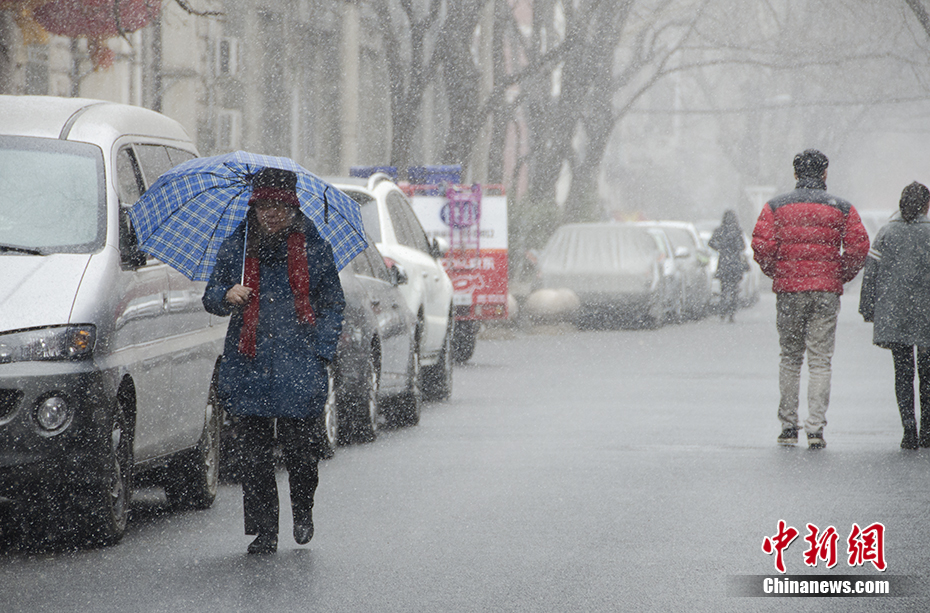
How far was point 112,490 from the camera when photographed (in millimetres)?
7094

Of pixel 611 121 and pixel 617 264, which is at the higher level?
pixel 611 121

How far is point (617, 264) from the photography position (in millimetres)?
24969

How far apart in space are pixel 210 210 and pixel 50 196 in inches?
28.7

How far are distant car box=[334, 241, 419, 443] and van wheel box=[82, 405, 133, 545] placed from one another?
3089 mm

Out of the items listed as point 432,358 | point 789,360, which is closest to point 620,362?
point 432,358

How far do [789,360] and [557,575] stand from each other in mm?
4782

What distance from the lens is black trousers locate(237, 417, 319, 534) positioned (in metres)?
6.96

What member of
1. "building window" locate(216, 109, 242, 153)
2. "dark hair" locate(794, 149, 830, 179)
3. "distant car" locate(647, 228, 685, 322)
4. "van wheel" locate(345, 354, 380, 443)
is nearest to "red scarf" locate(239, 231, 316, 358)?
"van wheel" locate(345, 354, 380, 443)

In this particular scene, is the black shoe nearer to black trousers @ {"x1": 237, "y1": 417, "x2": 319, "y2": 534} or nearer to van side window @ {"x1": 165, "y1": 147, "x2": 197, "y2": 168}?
black trousers @ {"x1": 237, "y1": 417, "x2": 319, "y2": 534}

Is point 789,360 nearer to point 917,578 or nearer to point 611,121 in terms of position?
point 917,578

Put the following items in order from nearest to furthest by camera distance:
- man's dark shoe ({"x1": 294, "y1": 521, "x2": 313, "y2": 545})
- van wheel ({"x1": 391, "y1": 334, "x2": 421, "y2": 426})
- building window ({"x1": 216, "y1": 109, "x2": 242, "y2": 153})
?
man's dark shoe ({"x1": 294, "y1": 521, "x2": 313, "y2": 545}) < van wheel ({"x1": 391, "y1": 334, "x2": 421, "y2": 426}) < building window ({"x1": 216, "y1": 109, "x2": 242, "y2": 153})

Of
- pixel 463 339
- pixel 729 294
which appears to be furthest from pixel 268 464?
pixel 729 294

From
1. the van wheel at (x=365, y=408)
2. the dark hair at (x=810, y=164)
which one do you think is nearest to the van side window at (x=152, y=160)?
the van wheel at (x=365, y=408)

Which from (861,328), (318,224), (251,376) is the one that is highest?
(318,224)
